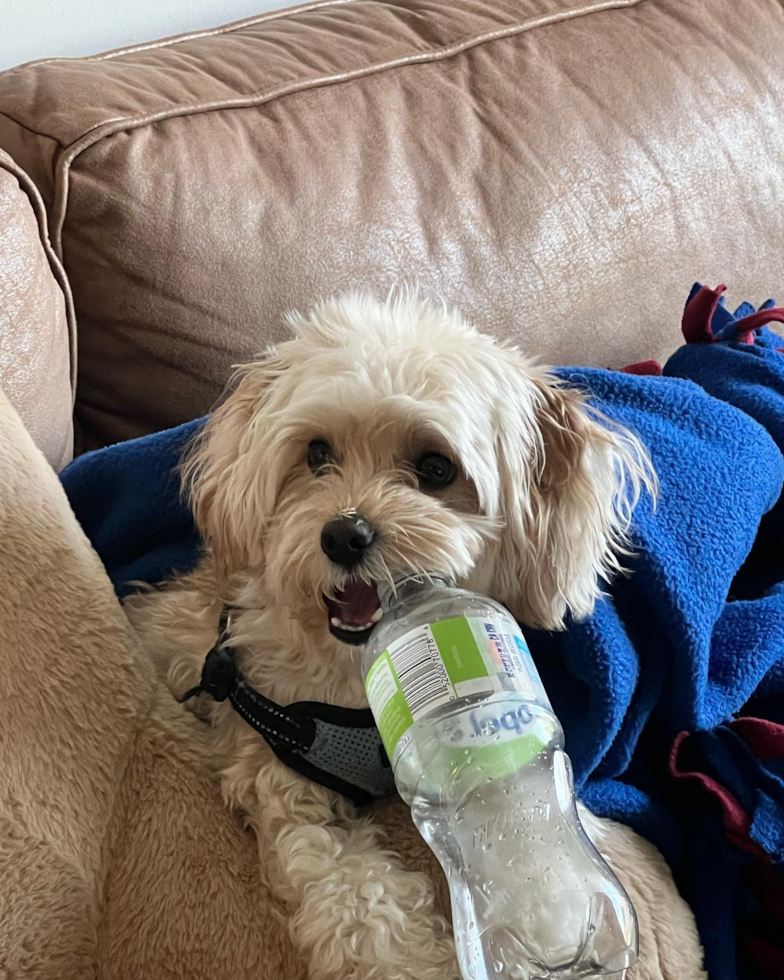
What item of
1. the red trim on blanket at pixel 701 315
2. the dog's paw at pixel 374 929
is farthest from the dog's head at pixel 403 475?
the red trim on blanket at pixel 701 315

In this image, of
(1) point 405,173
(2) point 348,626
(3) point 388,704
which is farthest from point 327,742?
(1) point 405,173

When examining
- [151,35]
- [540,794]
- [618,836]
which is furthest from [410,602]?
[151,35]

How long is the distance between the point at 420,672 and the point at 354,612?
0.65 ft

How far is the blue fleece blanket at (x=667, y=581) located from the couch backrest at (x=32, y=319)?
8cm

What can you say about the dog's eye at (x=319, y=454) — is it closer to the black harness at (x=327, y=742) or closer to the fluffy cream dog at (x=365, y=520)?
the fluffy cream dog at (x=365, y=520)

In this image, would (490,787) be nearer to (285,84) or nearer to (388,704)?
(388,704)

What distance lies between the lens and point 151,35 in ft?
5.08

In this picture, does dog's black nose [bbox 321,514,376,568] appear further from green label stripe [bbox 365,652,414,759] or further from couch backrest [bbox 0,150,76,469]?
couch backrest [bbox 0,150,76,469]

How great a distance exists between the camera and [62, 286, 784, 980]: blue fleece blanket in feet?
3.28

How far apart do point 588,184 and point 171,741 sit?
1.07 metres

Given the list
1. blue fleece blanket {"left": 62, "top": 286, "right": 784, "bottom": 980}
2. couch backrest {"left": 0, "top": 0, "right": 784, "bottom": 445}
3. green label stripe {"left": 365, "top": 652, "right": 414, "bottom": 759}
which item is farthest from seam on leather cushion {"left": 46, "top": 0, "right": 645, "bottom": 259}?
green label stripe {"left": 365, "top": 652, "right": 414, "bottom": 759}

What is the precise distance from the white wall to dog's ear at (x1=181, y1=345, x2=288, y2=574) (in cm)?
74

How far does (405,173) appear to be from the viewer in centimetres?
138

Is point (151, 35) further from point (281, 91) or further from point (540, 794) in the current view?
point (540, 794)
